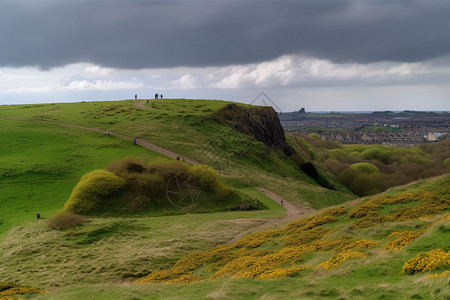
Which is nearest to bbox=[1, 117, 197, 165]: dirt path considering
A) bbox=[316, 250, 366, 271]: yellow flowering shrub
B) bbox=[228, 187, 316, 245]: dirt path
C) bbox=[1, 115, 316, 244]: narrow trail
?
bbox=[1, 115, 316, 244]: narrow trail

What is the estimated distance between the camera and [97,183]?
35125 mm

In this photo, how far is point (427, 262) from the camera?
10047 mm

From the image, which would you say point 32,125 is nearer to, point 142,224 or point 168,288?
point 142,224

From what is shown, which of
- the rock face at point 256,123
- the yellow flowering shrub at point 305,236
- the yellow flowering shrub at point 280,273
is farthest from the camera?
the rock face at point 256,123

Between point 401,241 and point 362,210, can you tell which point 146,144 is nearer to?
point 362,210

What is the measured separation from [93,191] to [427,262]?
31157mm

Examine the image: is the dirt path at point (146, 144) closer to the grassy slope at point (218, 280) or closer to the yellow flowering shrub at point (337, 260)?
the grassy slope at point (218, 280)

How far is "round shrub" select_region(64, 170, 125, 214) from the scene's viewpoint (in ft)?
107

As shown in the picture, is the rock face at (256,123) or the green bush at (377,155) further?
the green bush at (377,155)

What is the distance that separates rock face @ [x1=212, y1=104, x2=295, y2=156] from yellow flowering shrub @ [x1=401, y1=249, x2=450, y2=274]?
68.5 metres

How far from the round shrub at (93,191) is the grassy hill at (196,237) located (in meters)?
2.18

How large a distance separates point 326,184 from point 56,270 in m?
62.0

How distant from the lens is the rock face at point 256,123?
81125mm

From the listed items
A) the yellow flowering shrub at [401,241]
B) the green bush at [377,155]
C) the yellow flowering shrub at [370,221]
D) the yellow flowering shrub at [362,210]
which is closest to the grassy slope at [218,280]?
the yellow flowering shrub at [401,241]
